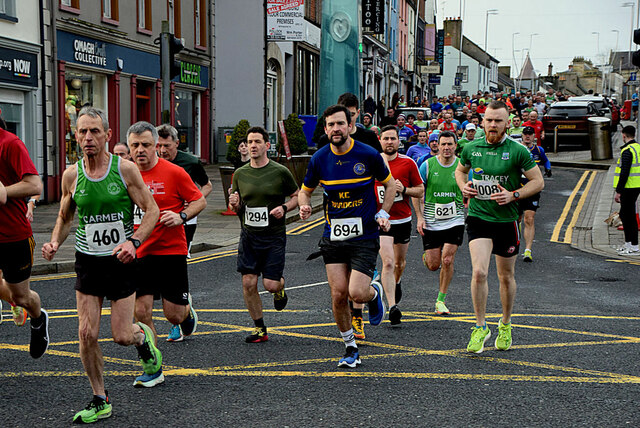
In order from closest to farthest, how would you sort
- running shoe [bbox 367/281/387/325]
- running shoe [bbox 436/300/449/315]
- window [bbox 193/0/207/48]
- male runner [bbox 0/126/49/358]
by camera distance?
male runner [bbox 0/126/49/358] → running shoe [bbox 367/281/387/325] → running shoe [bbox 436/300/449/315] → window [bbox 193/0/207/48]

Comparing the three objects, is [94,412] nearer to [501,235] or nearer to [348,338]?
[348,338]

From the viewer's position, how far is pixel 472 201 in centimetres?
748

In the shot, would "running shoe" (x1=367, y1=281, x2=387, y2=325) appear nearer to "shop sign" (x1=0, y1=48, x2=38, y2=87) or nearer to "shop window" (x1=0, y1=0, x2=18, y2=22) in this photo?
"shop sign" (x1=0, y1=48, x2=38, y2=87)

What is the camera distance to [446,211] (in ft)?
30.8

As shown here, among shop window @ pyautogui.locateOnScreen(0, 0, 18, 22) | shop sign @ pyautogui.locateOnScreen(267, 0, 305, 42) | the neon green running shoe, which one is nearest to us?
the neon green running shoe

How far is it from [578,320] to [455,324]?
131 centimetres

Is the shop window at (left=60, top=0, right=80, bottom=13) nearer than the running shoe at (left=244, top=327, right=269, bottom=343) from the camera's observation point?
No

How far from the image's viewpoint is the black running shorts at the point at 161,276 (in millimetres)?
6715

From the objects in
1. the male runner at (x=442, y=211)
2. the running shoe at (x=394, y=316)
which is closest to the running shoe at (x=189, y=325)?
the running shoe at (x=394, y=316)

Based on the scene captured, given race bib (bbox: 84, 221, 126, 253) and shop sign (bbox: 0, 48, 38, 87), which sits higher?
shop sign (bbox: 0, 48, 38, 87)

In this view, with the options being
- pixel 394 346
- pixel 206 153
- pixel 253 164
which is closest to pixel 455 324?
pixel 394 346

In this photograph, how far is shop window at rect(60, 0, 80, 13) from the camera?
68.5 ft

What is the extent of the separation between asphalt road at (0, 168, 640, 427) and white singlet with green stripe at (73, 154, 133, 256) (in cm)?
108

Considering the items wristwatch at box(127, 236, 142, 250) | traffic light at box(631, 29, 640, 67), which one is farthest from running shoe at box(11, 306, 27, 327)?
traffic light at box(631, 29, 640, 67)
